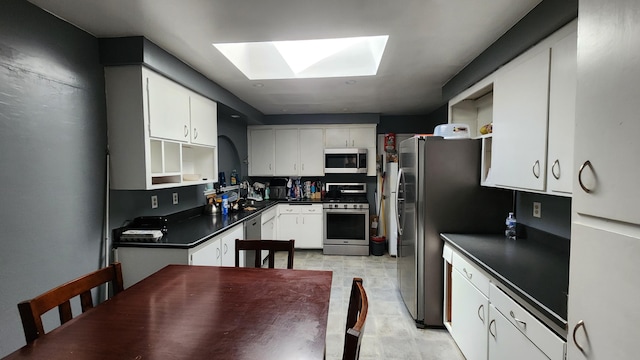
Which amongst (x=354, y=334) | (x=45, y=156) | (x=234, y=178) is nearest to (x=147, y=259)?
(x=45, y=156)

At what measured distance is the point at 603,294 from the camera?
793 millimetres

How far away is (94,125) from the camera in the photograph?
1.95 meters

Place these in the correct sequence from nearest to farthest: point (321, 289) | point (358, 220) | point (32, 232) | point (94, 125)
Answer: point (321, 289) < point (32, 232) < point (94, 125) < point (358, 220)

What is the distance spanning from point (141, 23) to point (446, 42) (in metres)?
2.09

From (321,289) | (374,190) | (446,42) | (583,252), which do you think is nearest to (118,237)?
(321,289)

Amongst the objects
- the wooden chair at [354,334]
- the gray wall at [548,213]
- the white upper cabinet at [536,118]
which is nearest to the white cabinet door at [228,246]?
the wooden chair at [354,334]

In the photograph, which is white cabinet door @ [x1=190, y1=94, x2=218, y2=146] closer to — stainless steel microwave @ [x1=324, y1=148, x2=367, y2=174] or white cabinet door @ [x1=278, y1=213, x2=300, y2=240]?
white cabinet door @ [x1=278, y1=213, x2=300, y2=240]

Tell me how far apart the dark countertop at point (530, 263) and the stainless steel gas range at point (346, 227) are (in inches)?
85.3

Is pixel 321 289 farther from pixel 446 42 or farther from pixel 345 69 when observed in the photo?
pixel 345 69

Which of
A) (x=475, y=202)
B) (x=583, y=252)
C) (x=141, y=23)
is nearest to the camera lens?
(x=583, y=252)

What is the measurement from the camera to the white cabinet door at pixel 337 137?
4.69 m

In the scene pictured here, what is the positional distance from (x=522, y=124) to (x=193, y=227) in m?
2.77

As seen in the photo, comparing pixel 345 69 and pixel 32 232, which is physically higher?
pixel 345 69

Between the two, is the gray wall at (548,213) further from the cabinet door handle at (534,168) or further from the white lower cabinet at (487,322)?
the white lower cabinet at (487,322)
